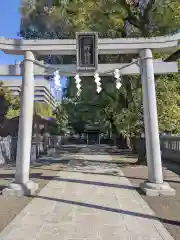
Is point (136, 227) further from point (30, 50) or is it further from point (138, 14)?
point (138, 14)

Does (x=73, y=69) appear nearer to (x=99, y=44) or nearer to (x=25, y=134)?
(x=99, y=44)

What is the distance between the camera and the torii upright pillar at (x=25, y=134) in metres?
9.06

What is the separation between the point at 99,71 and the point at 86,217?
15.4 ft

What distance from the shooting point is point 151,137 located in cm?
922

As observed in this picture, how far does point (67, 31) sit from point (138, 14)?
12.4ft

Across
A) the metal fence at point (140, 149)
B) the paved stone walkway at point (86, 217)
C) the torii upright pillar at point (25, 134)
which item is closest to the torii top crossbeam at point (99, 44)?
the torii upright pillar at point (25, 134)

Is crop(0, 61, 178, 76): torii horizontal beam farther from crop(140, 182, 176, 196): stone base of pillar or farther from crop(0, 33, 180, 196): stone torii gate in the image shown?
crop(140, 182, 176, 196): stone base of pillar

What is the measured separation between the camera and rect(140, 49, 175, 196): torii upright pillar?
8891 millimetres

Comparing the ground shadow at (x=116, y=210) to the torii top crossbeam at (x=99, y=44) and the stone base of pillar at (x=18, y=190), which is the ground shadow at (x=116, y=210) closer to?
the stone base of pillar at (x=18, y=190)

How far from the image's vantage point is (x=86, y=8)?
14453 mm

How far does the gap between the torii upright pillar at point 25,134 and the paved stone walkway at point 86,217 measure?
601mm

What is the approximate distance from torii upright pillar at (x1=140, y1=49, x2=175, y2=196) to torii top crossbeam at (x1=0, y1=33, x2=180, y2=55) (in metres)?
0.29

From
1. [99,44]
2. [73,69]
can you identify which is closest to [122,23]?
[99,44]

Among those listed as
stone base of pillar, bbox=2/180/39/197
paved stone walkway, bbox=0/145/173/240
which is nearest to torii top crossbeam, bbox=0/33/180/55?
stone base of pillar, bbox=2/180/39/197
